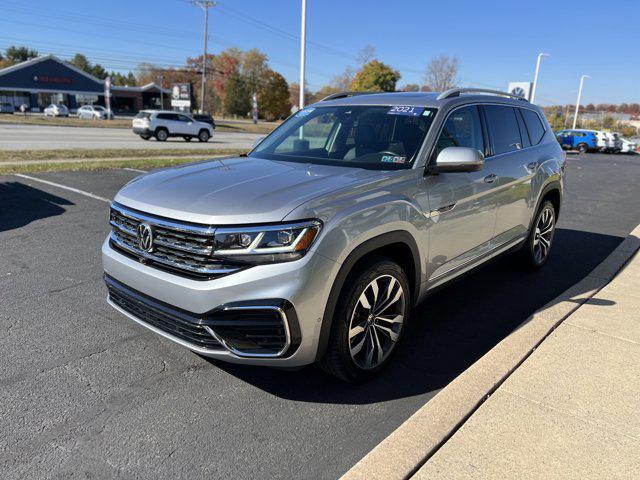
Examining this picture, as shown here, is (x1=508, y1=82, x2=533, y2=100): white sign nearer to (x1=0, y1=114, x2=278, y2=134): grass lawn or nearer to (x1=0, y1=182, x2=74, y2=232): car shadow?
(x1=0, y1=182, x2=74, y2=232): car shadow

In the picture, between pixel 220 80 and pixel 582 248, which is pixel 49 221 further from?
pixel 220 80

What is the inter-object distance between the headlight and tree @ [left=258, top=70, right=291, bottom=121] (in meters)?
90.2

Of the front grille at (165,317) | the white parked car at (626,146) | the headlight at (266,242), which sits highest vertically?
the white parked car at (626,146)

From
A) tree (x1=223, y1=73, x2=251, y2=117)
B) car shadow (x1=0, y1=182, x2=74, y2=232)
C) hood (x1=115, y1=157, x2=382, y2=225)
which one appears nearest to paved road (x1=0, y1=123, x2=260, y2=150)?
car shadow (x1=0, y1=182, x2=74, y2=232)

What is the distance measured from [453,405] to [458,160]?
1574 millimetres

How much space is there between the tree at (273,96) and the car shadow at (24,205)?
275ft

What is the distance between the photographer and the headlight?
256 cm

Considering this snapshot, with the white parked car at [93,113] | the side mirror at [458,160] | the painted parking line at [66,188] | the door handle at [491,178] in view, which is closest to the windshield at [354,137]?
the side mirror at [458,160]

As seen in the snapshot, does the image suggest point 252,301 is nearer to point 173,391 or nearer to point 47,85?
point 173,391

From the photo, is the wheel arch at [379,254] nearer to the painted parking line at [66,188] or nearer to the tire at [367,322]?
the tire at [367,322]

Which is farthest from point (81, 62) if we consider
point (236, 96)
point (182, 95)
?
point (182, 95)

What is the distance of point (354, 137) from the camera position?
392cm

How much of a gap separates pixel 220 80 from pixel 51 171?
94.6 metres

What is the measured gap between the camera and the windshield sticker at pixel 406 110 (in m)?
3.83
